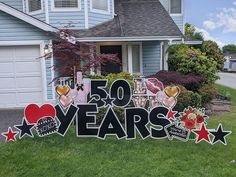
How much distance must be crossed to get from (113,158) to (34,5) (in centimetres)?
974

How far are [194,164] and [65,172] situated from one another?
7.64ft

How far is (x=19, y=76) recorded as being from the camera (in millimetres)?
12742

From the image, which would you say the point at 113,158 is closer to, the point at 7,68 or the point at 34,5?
the point at 7,68

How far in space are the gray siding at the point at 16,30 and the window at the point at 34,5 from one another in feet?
6.96

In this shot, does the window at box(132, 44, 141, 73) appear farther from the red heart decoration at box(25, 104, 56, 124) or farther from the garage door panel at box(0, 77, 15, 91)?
the red heart decoration at box(25, 104, 56, 124)

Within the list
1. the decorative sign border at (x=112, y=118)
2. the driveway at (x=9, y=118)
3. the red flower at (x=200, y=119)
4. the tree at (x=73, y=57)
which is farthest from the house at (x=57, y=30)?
the red flower at (x=200, y=119)

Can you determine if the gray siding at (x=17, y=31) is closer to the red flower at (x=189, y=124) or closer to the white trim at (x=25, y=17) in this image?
the white trim at (x=25, y=17)

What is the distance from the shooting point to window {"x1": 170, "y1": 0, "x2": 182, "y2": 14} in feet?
59.6

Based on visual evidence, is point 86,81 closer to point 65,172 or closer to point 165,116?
point 165,116

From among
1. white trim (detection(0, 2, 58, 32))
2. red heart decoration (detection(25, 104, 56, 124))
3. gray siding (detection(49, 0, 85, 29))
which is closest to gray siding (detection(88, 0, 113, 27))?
gray siding (detection(49, 0, 85, 29))

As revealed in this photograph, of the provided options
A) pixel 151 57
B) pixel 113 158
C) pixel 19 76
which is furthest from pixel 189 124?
pixel 151 57

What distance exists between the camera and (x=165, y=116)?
7.45 m

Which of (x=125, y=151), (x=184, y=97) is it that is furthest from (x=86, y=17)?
(x=125, y=151)

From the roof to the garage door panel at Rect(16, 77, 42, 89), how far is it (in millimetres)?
2378
